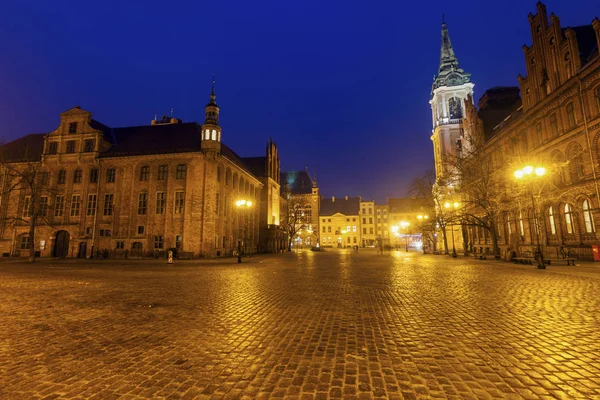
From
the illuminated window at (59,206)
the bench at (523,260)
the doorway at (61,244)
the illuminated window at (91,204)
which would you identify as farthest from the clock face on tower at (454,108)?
the doorway at (61,244)

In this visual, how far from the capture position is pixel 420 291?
10.8 metres

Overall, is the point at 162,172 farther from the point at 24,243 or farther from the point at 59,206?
the point at 24,243

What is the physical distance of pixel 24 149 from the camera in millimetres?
45000

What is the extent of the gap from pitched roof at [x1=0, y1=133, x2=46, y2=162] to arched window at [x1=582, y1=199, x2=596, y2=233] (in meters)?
63.4

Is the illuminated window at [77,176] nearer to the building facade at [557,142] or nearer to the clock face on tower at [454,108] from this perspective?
the building facade at [557,142]

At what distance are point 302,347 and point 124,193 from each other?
134ft

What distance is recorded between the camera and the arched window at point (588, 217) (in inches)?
927

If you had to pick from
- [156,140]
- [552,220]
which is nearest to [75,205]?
[156,140]

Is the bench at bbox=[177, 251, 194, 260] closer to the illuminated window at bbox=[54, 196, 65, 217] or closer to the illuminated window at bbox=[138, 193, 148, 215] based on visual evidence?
the illuminated window at bbox=[138, 193, 148, 215]

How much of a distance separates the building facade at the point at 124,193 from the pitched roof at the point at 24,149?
0.29 metres

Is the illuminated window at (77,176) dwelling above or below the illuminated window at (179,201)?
above

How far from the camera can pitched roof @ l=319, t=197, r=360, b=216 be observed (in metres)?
108

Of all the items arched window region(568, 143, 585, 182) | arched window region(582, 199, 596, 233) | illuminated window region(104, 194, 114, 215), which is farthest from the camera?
illuminated window region(104, 194, 114, 215)

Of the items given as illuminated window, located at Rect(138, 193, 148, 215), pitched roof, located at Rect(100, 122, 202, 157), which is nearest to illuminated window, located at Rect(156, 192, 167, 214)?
illuminated window, located at Rect(138, 193, 148, 215)
